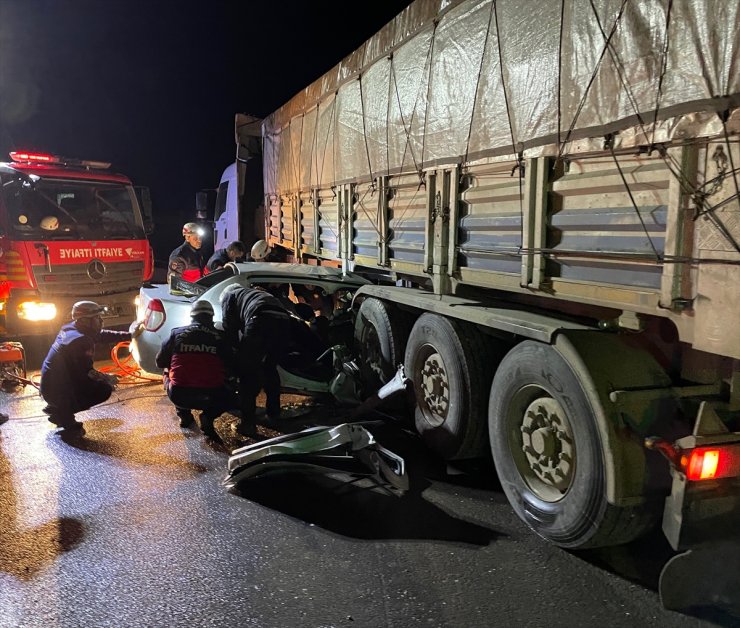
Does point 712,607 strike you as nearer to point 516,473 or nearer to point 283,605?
point 516,473

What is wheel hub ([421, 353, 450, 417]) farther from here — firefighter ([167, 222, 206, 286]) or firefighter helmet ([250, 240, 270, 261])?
firefighter ([167, 222, 206, 286])

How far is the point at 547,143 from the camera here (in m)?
3.15

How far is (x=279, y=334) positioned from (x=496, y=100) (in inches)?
98.3

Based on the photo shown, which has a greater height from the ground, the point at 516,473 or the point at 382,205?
the point at 382,205

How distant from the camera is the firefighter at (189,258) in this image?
28.1 ft

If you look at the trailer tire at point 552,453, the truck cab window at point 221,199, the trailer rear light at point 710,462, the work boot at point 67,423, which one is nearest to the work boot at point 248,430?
the work boot at point 67,423

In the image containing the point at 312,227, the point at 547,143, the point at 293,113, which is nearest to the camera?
the point at 547,143

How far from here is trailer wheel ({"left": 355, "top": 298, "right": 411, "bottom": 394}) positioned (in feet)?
16.5

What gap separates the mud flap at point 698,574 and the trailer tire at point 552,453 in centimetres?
27

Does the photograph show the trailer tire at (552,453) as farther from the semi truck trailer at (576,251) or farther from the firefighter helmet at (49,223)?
the firefighter helmet at (49,223)

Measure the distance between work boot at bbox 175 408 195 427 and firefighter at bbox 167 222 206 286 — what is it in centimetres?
372

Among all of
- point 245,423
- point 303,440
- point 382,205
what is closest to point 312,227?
point 382,205

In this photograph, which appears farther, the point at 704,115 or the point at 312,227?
the point at 312,227

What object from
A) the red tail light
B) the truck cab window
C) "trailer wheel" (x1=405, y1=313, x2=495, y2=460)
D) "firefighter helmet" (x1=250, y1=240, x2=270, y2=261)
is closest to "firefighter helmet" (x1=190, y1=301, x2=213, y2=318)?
"trailer wheel" (x1=405, y1=313, x2=495, y2=460)
